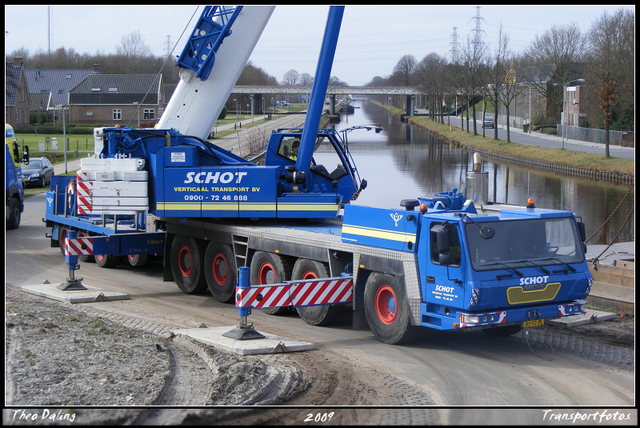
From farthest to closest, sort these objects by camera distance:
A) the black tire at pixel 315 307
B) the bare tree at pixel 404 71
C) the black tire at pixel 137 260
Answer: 1. the bare tree at pixel 404 71
2. the black tire at pixel 137 260
3. the black tire at pixel 315 307

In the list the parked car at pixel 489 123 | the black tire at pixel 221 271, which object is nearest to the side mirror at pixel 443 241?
the black tire at pixel 221 271

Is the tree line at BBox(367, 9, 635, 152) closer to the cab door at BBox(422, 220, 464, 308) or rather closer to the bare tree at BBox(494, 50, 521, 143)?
the bare tree at BBox(494, 50, 521, 143)

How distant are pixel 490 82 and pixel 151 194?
48901 millimetres

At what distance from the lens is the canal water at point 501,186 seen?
26.0 metres

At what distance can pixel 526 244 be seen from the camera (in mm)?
9445

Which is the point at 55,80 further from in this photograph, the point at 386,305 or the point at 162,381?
the point at 162,381

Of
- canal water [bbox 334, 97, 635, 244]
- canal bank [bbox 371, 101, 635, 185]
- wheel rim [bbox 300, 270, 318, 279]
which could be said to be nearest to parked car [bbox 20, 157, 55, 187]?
canal water [bbox 334, 97, 635, 244]

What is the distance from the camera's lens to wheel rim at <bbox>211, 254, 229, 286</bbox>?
552 inches

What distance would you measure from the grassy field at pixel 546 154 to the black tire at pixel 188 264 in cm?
2753

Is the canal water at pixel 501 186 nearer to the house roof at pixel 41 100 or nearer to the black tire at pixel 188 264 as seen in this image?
the black tire at pixel 188 264

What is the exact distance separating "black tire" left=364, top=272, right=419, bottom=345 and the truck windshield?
135 centimetres

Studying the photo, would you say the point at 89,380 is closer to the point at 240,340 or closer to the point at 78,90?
the point at 240,340

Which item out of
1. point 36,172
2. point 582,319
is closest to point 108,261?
point 582,319

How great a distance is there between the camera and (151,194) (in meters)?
14.0
